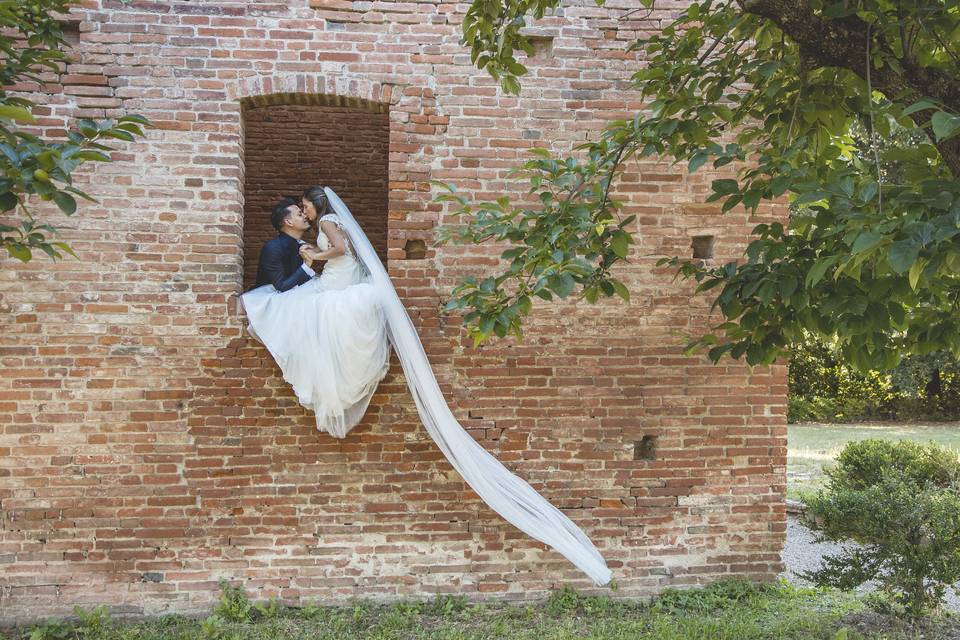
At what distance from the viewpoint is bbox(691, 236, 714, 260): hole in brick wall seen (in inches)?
192

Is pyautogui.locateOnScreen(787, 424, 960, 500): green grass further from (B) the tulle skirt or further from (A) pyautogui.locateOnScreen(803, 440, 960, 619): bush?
(B) the tulle skirt

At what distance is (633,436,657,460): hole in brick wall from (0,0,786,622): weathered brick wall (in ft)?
0.07

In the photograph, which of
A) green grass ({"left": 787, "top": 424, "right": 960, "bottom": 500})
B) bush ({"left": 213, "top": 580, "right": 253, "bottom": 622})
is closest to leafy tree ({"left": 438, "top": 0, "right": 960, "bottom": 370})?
bush ({"left": 213, "top": 580, "right": 253, "bottom": 622})

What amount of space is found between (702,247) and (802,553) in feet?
11.6

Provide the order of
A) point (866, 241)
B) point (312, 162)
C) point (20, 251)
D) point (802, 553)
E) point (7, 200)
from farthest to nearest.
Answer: point (312, 162)
point (802, 553)
point (20, 251)
point (7, 200)
point (866, 241)

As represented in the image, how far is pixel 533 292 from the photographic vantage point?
331cm

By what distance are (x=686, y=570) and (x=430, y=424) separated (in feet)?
7.12

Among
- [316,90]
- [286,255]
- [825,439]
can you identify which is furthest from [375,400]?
[825,439]

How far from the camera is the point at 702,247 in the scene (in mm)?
4914

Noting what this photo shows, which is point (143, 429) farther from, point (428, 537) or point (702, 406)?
point (702, 406)

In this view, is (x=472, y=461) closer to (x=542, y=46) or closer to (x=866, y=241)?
(x=866, y=241)

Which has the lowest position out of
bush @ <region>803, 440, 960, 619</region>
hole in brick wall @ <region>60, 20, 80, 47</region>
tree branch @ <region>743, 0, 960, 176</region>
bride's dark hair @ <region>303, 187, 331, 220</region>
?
bush @ <region>803, 440, 960, 619</region>

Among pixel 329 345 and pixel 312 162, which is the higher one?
pixel 312 162

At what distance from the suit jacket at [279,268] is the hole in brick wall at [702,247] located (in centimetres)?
285
